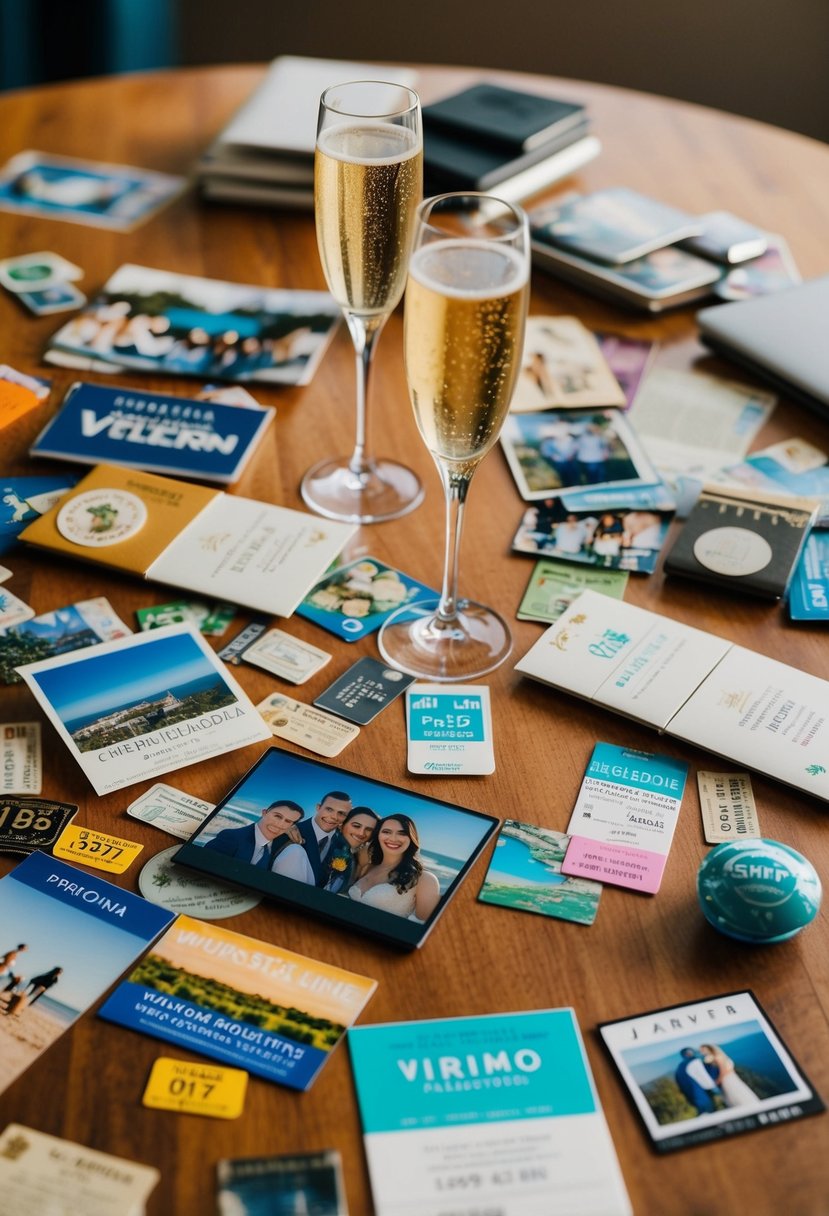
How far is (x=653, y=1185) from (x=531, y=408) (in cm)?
82

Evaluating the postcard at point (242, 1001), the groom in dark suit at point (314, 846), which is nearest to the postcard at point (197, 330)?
the groom in dark suit at point (314, 846)

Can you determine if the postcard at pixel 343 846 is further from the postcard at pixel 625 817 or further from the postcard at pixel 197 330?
the postcard at pixel 197 330

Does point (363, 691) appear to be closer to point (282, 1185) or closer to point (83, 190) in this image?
point (282, 1185)

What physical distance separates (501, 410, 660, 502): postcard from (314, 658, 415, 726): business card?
0.92ft

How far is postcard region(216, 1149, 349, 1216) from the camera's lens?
59cm

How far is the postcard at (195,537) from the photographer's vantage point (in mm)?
999

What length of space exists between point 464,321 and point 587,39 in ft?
9.86

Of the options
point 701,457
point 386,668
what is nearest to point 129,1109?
point 386,668

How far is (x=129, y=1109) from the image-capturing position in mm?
638

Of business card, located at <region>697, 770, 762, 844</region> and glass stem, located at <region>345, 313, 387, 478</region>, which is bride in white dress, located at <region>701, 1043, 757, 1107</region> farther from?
glass stem, located at <region>345, 313, 387, 478</region>

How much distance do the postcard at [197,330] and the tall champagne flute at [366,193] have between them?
0.25m

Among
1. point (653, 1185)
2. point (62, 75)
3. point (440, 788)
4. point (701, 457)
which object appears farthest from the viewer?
point (62, 75)

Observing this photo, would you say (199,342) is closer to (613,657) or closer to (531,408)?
(531,408)

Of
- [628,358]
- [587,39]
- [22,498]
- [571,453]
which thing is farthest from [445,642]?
[587,39]
